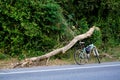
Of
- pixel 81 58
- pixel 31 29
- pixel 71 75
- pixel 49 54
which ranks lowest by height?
pixel 71 75

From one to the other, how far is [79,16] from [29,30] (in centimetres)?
614

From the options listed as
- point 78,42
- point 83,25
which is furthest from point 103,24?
point 78,42

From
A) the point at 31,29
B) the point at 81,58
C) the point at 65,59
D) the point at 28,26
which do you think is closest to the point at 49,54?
the point at 65,59

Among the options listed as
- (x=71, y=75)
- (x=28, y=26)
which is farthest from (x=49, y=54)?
(x=71, y=75)

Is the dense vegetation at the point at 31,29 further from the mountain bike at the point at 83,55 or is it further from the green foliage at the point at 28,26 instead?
the mountain bike at the point at 83,55

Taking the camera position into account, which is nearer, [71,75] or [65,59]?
[71,75]

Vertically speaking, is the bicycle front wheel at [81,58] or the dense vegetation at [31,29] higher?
the dense vegetation at [31,29]

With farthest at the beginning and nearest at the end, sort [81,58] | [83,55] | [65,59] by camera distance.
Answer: [65,59] → [83,55] → [81,58]

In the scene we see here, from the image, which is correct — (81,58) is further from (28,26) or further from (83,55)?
(28,26)

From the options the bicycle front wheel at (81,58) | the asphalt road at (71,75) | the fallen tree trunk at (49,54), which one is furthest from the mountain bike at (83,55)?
the asphalt road at (71,75)

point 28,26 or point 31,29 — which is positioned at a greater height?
point 28,26

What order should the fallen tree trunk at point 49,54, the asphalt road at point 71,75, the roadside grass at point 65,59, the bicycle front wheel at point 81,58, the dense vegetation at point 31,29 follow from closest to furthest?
the asphalt road at point 71,75, the fallen tree trunk at point 49,54, the bicycle front wheel at point 81,58, the roadside grass at point 65,59, the dense vegetation at point 31,29

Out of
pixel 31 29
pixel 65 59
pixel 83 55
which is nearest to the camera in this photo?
pixel 83 55

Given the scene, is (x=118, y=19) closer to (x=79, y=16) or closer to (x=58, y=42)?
(x=79, y=16)
